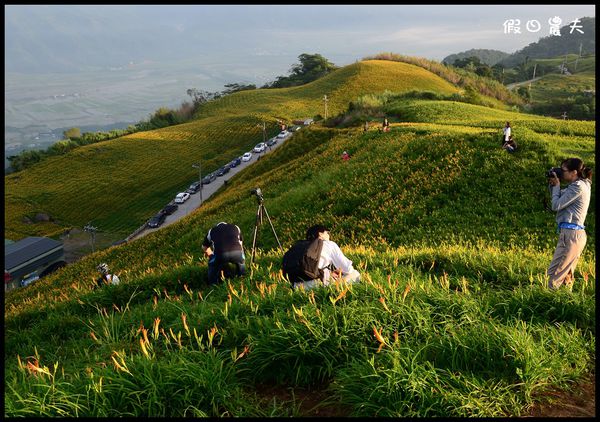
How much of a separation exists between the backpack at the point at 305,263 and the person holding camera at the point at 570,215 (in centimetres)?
373

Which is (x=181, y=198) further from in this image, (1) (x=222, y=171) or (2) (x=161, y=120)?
(2) (x=161, y=120)

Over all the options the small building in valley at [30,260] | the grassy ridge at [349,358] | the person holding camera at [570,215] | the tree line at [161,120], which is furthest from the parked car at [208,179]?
the person holding camera at [570,215]

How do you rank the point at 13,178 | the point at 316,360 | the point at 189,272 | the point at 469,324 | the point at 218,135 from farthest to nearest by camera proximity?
the point at 218,135
the point at 13,178
the point at 189,272
the point at 469,324
the point at 316,360

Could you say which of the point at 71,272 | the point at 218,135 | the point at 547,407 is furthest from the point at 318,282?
the point at 218,135

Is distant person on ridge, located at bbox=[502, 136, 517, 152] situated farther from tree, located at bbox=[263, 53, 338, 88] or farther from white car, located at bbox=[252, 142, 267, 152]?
tree, located at bbox=[263, 53, 338, 88]

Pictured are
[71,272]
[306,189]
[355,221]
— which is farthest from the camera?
[71,272]

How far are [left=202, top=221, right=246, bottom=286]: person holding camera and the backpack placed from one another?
1989 mm

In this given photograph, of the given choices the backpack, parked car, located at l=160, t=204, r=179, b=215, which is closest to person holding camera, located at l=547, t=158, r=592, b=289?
the backpack

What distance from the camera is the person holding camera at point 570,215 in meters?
6.54

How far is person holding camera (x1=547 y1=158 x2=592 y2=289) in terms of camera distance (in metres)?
6.54

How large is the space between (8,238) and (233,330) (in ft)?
212

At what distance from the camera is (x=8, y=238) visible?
55781 millimetres

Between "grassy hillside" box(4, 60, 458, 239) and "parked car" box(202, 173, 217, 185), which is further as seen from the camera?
"parked car" box(202, 173, 217, 185)

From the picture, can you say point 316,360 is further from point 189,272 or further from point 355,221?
point 355,221
